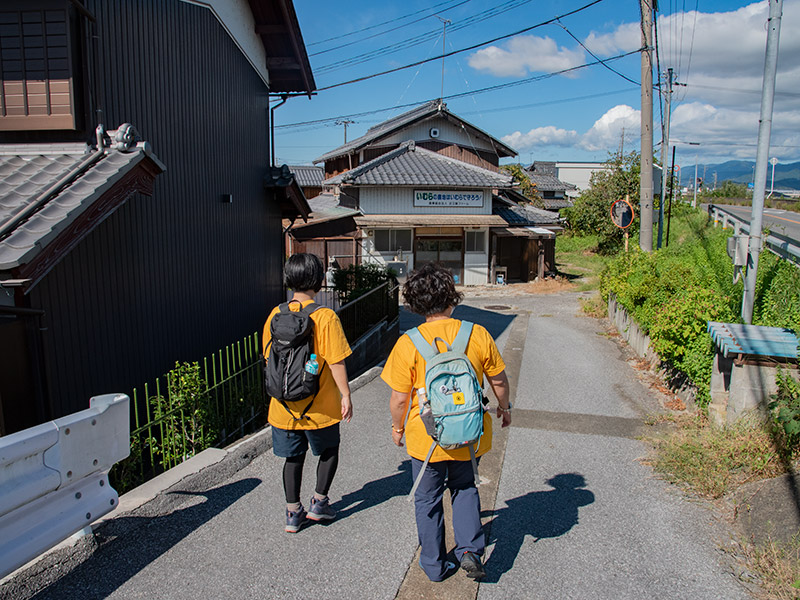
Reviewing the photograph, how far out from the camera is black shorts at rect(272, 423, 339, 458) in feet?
11.4

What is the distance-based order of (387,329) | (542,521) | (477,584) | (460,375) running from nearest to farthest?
(460,375), (477,584), (542,521), (387,329)

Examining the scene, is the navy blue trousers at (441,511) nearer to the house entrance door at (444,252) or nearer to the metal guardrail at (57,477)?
the metal guardrail at (57,477)

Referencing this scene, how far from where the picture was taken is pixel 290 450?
3.49 metres

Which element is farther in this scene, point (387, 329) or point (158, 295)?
point (387, 329)

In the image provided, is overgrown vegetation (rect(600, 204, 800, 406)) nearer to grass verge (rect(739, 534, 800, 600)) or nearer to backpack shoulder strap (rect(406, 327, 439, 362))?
grass verge (rect(739, 534, 800, 600))

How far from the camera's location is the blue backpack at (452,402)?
285 cm

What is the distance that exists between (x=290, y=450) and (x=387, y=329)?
6.74 meters

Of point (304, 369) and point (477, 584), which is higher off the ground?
point (304, 369)

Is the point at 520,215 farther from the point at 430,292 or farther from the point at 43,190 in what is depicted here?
the point at 430,292

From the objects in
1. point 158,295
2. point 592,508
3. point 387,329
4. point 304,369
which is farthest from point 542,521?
point 387,329

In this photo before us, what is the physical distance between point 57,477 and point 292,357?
131cm

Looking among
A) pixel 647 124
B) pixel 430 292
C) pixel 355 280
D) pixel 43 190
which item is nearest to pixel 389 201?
pixel 647 124

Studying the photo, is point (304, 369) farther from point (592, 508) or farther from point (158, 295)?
point (158, 295)

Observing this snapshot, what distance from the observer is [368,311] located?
9523mm
